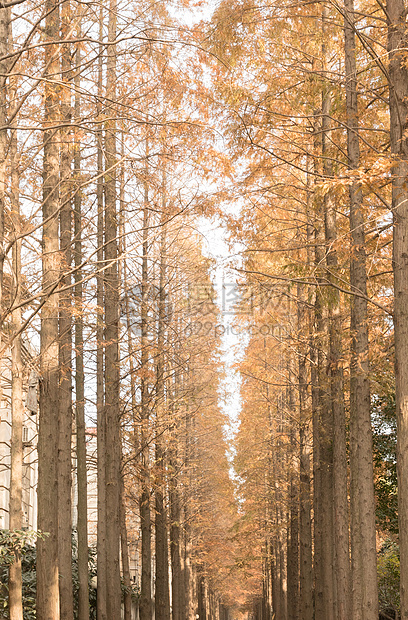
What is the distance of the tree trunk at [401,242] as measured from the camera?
7.48 m

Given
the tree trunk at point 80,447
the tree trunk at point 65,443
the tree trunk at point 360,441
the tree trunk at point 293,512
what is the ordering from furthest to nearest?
the tree trunk at point 293,512
the tree trunk at point 80,447
the tree trunk at point 65,443
the tree trunk at point 360,441

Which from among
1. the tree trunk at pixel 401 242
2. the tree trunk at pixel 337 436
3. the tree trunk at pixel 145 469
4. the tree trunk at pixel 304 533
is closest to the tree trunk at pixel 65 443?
the tree trunk at pixel 145 469

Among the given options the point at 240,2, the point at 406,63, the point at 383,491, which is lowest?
the point at 383,491

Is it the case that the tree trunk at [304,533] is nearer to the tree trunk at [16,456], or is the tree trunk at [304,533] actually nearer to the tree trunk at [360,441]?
the tree trunk at [360,441]

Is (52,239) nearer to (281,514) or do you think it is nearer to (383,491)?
(383,491)

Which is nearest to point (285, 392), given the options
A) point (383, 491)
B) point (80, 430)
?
point (383, 491)

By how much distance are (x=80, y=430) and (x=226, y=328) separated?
24.6 ft

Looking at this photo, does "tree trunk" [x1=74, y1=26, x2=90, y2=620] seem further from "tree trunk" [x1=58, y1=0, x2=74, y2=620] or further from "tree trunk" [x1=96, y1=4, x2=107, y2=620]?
"tree trunk" [x1=96, y1=4, x2=107, y2=620]

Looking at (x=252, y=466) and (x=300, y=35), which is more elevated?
(x=300, y=35)

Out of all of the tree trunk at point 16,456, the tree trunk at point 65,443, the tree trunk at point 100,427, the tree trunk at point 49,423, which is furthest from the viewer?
the tree trunk at point 100,427

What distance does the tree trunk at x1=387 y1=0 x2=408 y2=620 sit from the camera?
7.48 metres

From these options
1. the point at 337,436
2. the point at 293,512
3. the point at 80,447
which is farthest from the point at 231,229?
the point at 293,512

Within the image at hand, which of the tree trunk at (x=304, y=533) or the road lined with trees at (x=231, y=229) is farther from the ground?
the road lined with trees at (x=231, y=229)

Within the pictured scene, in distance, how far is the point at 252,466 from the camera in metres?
27.0
